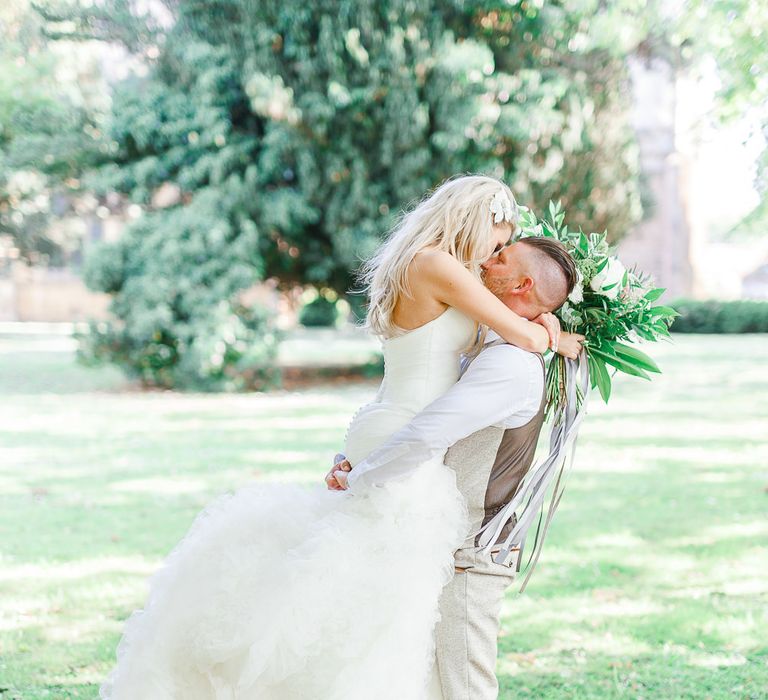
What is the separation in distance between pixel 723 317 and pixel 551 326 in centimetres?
3002

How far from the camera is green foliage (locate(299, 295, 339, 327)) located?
35219mm

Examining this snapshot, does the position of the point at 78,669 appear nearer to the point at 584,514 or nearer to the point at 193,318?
the point at 584,514

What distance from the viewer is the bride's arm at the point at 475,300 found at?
106 inches

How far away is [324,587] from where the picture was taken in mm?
2600

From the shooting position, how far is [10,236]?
98.7ft

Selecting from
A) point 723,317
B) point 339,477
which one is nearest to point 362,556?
point 339,477

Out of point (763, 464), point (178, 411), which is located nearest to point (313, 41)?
point (178, 411)

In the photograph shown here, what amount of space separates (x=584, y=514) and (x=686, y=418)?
5978 millimetres

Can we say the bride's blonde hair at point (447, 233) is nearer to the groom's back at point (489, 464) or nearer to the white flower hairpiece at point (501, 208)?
the white flower hairpiece at point (501, 208)

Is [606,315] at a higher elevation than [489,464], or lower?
higher

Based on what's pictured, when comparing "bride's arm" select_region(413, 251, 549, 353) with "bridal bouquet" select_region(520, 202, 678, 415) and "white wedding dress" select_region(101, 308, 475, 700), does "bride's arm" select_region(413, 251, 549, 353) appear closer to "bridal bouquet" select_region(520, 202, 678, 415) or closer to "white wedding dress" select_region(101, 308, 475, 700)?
"white wedding dress" select_region(101, 308, 475, 700)

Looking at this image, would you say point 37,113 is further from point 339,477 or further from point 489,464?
point 489,464

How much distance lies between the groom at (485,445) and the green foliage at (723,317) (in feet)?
94.5

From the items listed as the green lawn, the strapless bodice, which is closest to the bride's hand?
the strapless bodice
